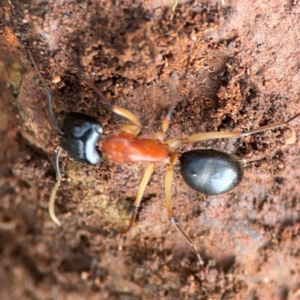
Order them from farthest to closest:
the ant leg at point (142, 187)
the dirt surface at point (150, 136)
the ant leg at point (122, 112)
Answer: the ant leg at point (142, 187)
the ant leg at point (122, 112)
the dirt surface at point (150, 136)

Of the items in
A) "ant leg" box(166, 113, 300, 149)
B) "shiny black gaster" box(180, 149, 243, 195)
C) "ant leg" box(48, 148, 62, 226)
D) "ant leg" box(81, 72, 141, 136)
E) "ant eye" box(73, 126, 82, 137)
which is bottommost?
"ant leg" box(48, 148, 62, 226)

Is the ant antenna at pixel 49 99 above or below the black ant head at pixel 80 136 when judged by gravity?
above

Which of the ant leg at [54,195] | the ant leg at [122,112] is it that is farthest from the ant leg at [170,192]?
the ant leg at [54,195]

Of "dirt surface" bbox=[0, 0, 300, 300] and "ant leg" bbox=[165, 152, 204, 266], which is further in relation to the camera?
"ant leg" bbox=[165, 152, 204, 266]

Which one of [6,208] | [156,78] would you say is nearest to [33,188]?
[6,208]

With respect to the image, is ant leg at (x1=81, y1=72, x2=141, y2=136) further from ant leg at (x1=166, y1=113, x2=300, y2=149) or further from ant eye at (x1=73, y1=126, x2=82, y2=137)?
ant leg at (x1=166, y1=113, x2=300, y2=149)

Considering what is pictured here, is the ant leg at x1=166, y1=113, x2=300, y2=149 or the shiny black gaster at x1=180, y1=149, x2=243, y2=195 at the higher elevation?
the ant leg at x1=166, y1=113, x2=300, y2=149

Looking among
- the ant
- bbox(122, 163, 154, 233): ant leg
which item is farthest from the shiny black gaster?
bbox(122, 163, 154, 233): ant leg

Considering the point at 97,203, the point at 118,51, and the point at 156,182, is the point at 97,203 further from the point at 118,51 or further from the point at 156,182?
the point at 118,51

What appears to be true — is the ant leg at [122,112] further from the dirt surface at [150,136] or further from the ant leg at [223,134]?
the ant leg at [223,134]
